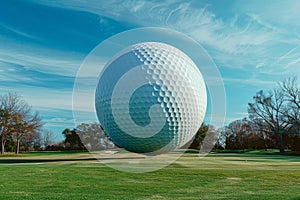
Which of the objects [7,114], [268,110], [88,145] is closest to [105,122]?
[7,114]

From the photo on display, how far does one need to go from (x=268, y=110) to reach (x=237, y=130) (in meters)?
15.6

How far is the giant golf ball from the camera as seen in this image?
15.6 m

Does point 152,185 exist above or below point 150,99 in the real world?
below

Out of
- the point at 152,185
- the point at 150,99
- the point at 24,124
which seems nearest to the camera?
the point at 152,185

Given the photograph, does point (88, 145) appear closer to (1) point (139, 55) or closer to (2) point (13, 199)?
(1) point (139, 55)

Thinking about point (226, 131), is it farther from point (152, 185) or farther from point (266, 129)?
point (152, 185)

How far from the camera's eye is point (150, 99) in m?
15.6

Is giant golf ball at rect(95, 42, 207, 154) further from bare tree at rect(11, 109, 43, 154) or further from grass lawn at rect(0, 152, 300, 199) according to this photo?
bare tree at rect(11, 109, 43, 154)

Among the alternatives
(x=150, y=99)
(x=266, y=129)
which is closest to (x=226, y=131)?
(x=266, y=129)

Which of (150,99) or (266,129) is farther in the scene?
(266,129)

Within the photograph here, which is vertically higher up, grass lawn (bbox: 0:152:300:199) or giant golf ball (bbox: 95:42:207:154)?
giant golf ball (bbox: 95:42:207:154)

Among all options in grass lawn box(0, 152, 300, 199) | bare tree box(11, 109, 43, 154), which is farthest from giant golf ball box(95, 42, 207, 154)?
bare tree box(11, 109, 43, 154)

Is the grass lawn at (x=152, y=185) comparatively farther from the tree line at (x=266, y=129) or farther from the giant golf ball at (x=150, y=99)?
the tree line at (x=266, y=129)

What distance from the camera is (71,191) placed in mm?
7914
